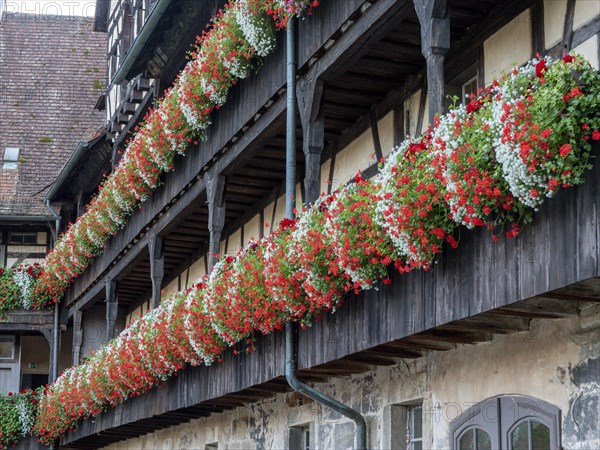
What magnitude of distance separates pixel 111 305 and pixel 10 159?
10.8 m

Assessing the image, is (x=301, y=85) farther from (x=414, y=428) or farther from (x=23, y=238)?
(x=23, y=238)

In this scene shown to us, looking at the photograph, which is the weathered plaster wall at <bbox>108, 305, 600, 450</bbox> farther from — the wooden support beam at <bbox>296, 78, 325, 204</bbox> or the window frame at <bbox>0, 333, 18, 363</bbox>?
the window frame at <bbox>0, 333, 18, 363</bbox>

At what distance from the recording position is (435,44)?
8266mm

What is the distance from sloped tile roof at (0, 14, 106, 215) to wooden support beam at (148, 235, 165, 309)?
12.2 m

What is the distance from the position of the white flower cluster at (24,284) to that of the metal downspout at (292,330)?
57.9 ft

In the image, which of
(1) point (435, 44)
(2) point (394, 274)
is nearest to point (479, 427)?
(2) point (394, 274)

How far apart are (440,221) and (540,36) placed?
5.78 ft

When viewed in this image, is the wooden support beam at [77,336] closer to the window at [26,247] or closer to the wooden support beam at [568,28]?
the window at [26,247]

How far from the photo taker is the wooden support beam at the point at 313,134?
10.6m

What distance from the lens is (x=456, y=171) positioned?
7043mm

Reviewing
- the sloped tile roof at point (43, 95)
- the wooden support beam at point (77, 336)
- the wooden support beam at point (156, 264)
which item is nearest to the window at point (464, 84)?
the wooden support beam at point (156, 264)

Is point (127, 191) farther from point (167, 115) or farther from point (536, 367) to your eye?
point (536, 367)

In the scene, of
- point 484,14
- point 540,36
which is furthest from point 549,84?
point 484,14

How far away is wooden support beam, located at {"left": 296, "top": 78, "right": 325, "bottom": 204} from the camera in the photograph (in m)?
10.6
